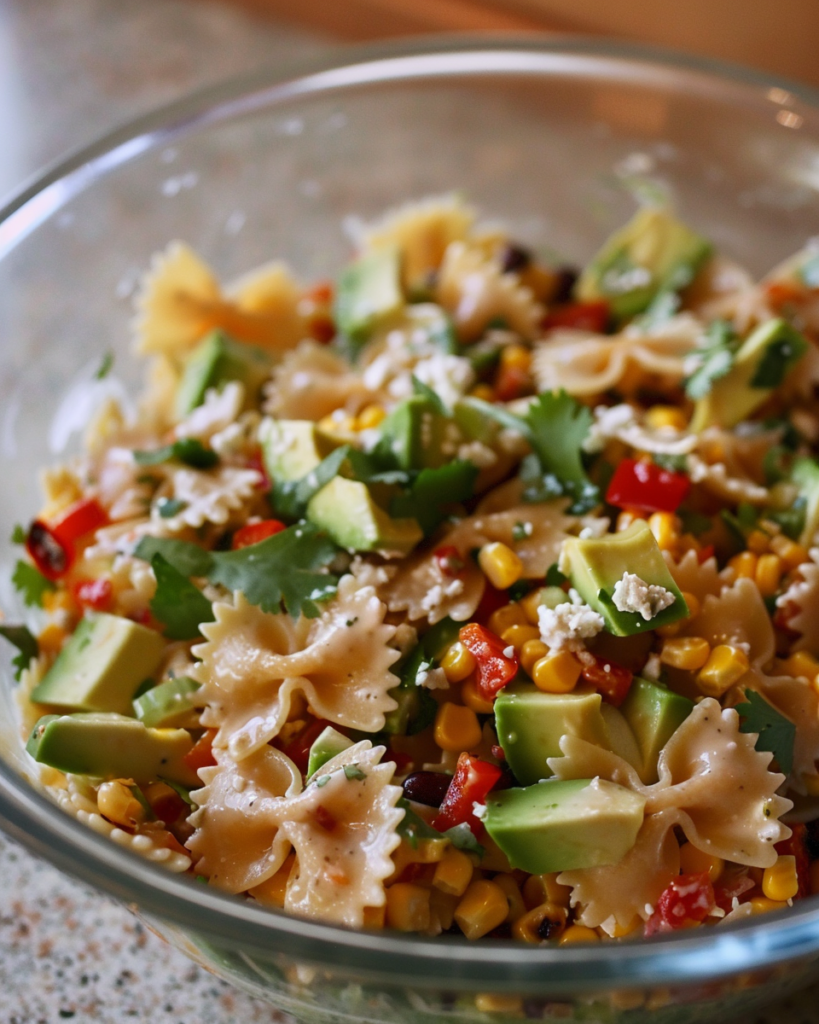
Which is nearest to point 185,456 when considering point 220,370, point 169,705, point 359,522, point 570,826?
point 220,370

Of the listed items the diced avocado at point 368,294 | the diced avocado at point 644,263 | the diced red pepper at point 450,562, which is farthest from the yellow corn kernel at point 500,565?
the diced avocado at point 644,263

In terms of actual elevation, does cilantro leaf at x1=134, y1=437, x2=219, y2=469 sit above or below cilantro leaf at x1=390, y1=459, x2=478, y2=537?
above

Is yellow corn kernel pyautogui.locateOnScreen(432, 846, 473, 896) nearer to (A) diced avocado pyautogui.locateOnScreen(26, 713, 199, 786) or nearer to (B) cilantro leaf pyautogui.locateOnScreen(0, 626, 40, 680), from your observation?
(A) diced avocado pyautogui.locateOnScreen(26, 713, 199, 786)

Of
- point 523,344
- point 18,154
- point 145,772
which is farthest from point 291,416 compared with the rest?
point 18,154

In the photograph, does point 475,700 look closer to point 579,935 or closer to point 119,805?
point 579,935

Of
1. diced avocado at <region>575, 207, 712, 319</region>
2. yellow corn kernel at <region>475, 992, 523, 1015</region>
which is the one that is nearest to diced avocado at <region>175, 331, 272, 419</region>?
diced avocado at <region>575, 207, 712, 319</region>

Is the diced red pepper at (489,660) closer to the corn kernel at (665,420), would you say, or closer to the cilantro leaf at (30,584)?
the corn kernel at (665,420)
